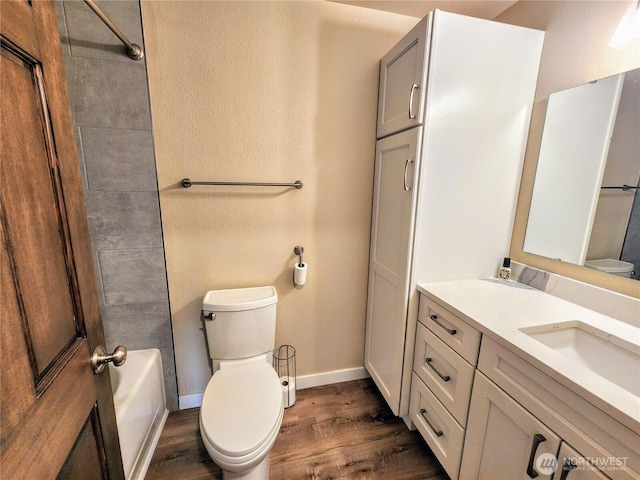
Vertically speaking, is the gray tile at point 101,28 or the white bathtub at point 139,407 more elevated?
the gray tile at point 101,28

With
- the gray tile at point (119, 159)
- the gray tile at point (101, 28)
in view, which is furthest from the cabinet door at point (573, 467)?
the gray tile at point (101, 28)

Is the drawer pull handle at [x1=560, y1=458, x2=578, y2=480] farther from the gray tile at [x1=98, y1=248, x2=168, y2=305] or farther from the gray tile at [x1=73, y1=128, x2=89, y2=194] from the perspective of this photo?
the gray tile at [x1=73, y1=128, x2=89, y2=194]

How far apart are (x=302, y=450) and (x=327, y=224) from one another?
4.06 ft

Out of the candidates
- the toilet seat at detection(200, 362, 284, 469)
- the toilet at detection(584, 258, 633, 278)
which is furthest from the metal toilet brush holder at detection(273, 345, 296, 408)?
the toilet at detection(584, 258, 633, 278)

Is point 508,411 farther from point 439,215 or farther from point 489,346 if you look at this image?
point 439,215

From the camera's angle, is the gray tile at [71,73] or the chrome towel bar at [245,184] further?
the chrome towel bar at [245,184]

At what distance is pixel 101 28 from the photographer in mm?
1281

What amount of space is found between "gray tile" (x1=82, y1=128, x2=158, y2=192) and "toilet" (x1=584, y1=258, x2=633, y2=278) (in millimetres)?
2096

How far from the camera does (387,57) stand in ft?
4.98

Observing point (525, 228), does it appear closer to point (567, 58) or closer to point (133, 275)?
point (567, 58)

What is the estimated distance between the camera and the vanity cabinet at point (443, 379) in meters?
1.13

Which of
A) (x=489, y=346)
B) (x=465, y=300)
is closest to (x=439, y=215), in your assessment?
(x=465, y=300)

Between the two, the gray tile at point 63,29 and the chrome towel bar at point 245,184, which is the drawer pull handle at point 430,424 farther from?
the gray tile at point 63,29

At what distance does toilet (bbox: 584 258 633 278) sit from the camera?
1.10 meters
